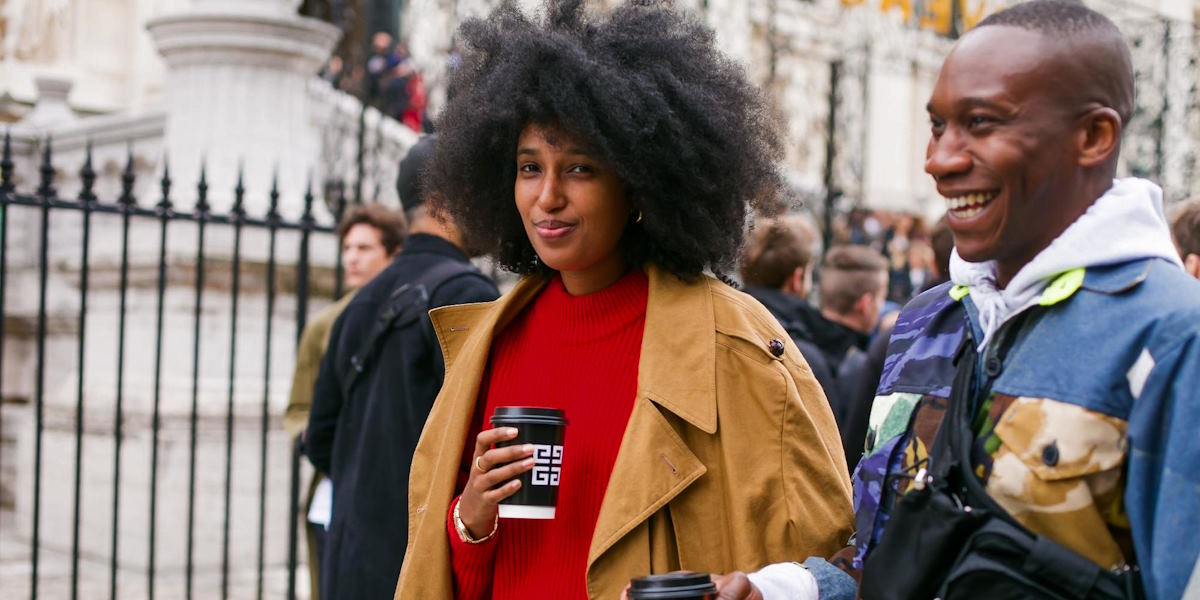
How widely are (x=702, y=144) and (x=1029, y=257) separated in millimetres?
930

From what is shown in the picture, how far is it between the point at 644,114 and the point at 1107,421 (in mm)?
1208

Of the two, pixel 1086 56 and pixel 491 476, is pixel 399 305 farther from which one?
pixel 1086 56

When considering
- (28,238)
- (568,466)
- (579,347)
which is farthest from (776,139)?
(28,238)

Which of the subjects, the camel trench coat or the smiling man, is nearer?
the smiling man

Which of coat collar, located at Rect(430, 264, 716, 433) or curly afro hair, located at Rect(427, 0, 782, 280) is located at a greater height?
curly afro hair, located at Rect(427, 0, 782, 280)

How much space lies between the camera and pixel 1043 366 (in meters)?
1.70

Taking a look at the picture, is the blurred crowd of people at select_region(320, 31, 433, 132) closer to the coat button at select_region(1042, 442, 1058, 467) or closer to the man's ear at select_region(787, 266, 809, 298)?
the man's ear at select_region(787, 266, 809, 298)

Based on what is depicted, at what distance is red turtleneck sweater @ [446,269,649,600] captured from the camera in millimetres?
2459

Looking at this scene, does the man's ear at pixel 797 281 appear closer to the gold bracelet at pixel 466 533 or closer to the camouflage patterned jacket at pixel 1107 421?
the gold bracelet at pixel 466 533

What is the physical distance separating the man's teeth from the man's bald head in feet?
0.56

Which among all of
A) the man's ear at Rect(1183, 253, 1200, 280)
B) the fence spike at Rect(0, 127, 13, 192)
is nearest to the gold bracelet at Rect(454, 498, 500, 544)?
the man's ear at Rect(1183, 253, 1200, 280)

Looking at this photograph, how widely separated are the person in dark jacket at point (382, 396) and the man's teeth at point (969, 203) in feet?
7.08

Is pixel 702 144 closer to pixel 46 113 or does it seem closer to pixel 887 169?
pixel 46 113

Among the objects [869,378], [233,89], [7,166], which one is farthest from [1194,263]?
[233,89]
